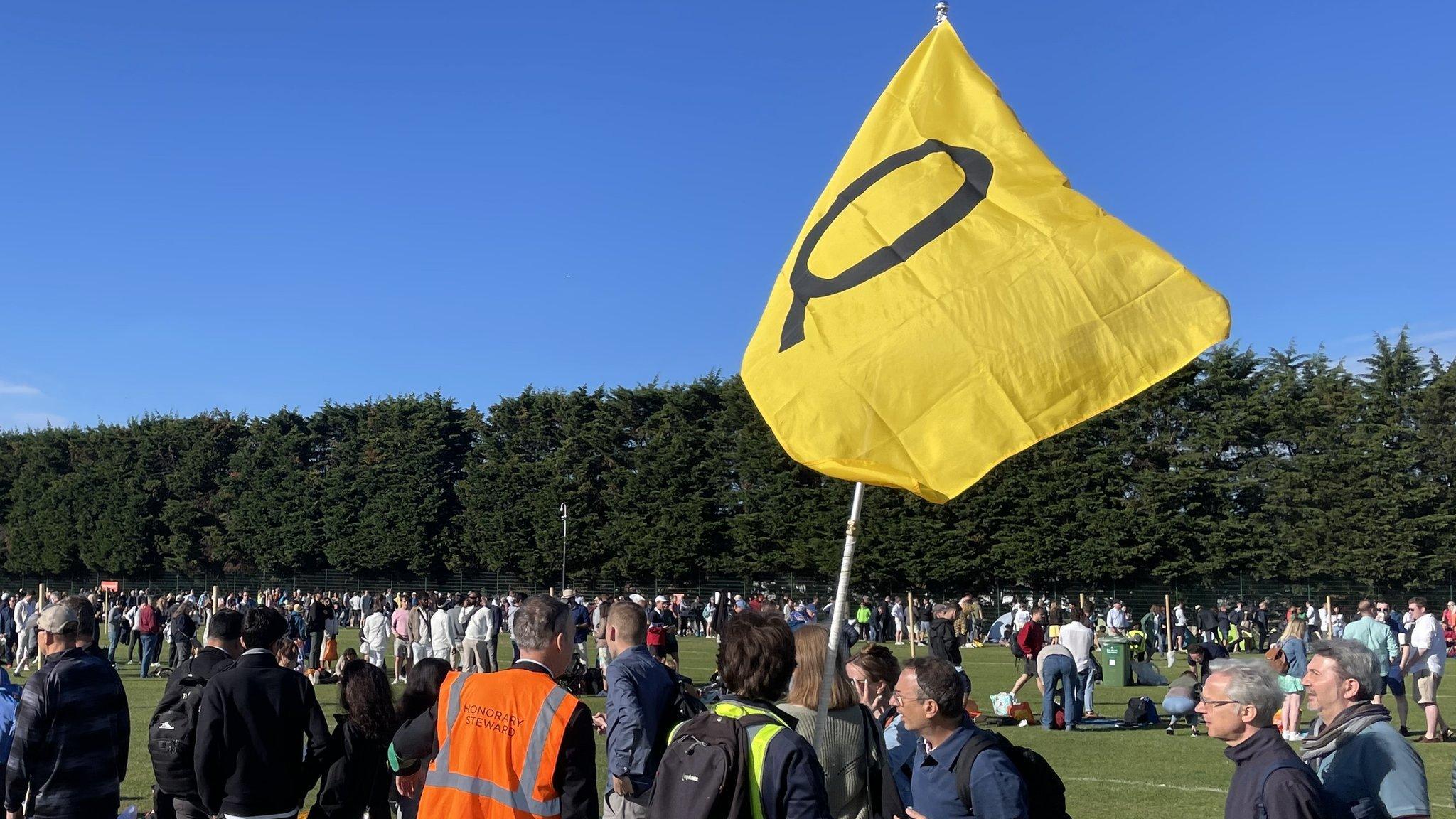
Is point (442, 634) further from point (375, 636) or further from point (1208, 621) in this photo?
point (1208, 621)

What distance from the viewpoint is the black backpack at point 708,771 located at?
3.30 meters

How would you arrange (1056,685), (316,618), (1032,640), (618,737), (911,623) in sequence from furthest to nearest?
(911,623)
(316,618)
(1032,640)
(1056,685)
(618,737)

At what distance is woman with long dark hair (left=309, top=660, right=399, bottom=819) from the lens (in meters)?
5.92

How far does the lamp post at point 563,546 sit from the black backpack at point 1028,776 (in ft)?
169

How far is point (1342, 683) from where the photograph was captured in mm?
4238

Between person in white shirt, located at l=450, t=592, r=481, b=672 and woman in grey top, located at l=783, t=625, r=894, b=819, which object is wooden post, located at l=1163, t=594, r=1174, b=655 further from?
woman in grey top, located at l=783, t=625, r=894, b=819

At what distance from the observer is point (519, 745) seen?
411 cm

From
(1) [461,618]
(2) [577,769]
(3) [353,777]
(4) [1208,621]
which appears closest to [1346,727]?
(2) [577,769]

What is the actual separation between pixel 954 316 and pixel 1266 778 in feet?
5.85

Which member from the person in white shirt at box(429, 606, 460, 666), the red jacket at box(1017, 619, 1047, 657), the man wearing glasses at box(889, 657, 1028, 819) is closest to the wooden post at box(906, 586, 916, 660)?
the red jacket at box(1017, 619, 1047, 657)

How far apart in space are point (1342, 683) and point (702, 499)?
49792 mm

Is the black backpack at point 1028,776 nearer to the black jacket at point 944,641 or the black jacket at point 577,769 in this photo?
the black jacket at point 577,769

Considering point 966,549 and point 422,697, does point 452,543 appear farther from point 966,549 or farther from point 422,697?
point 422,697

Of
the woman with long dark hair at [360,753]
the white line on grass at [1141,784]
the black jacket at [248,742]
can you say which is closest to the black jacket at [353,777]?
the woman with long dark hair at [360,753]
